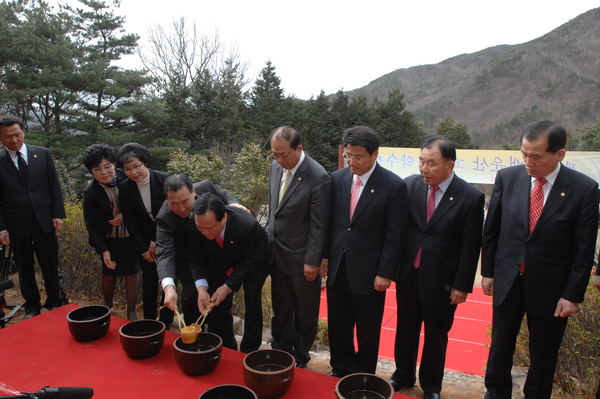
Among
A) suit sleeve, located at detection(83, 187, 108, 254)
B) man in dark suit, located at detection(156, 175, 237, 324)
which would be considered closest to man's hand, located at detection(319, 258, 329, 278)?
man in dark suit, located at detection(156, 175, 237, 324)

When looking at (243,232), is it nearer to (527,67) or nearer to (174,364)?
(174,364)

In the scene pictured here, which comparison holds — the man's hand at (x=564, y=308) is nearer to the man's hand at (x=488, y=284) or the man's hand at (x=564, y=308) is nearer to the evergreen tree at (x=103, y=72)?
the man's hand at (x=488, y=284)

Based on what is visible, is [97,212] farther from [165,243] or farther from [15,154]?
[165,243]

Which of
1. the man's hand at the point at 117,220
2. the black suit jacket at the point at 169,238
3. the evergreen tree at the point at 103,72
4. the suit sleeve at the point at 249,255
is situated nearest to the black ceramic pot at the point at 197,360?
the suit sleeve at the point at 249,255

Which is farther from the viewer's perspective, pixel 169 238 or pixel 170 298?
pixel 169 238

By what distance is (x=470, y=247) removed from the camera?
6.64 feet

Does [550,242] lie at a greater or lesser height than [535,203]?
lesser

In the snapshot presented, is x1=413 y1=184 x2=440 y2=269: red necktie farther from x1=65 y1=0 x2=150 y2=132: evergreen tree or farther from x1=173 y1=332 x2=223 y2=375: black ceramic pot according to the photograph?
x1=65 y1=0 x2=150 y2=132: evergreen tree

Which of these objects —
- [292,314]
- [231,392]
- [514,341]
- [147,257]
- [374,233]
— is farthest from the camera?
[147,257]

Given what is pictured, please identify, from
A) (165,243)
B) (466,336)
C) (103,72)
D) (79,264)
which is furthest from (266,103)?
(165,243)

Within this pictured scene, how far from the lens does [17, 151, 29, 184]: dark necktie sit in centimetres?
274

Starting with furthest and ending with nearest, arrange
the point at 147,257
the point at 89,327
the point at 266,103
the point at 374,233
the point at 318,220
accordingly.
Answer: the point at 266,103
the point at 147,257
the point at 318,220
the point at 374,233
the point at 89,327

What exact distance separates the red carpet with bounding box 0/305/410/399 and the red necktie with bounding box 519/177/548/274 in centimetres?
105

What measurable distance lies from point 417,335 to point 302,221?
87 centimetres
